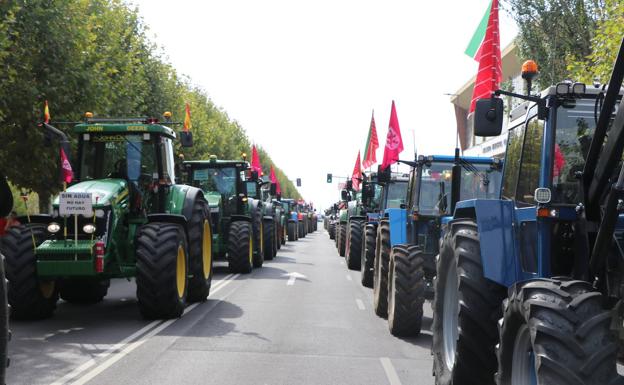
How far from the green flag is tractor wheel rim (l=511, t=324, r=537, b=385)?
8.54 metres

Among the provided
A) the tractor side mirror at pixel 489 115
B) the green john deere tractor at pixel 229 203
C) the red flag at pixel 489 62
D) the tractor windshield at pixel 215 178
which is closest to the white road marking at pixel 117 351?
the tractor side mirror at pixel 489 115

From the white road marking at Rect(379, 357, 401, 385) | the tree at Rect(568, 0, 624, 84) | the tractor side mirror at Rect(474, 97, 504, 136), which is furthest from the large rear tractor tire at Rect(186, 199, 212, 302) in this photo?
the tractor side mirror at Rect(474, 97, 504, 136)

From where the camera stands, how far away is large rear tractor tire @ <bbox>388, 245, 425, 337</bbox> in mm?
9445

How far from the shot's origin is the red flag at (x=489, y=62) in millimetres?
11609

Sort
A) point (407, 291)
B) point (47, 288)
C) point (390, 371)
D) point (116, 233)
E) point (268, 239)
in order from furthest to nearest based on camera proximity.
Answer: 1. point (268, 239)
2. point (116, 233)
3. point (47, 288)
4. point (407, 291)
5. point (390, 371)

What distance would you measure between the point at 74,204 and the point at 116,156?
182cm

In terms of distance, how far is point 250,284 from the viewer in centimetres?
1619

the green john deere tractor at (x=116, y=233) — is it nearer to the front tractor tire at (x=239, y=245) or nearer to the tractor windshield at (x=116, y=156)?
the tractor windshield at (x=116, y=156)

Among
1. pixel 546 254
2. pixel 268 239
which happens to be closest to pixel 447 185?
pixel 546 254

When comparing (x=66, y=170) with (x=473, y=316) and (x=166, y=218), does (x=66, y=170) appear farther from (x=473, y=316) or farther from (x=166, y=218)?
(x=473, y=316)

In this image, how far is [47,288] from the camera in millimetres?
10516

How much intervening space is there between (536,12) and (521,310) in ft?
64.6

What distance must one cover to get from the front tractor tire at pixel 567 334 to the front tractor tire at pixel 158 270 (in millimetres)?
6665

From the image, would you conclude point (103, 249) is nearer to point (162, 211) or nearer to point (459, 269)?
point (162, 211)
